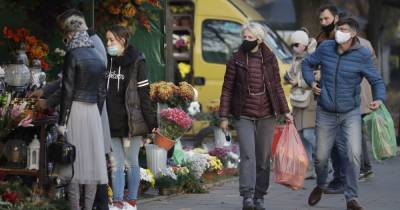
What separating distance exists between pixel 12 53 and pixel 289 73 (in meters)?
3.41

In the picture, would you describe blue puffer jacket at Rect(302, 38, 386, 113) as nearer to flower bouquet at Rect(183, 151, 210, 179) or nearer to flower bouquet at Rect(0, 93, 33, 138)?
flower bouquet at Rect(183, 151, 210, 179)

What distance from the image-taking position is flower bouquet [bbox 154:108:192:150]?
11344 mm

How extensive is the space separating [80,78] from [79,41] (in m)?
0.32

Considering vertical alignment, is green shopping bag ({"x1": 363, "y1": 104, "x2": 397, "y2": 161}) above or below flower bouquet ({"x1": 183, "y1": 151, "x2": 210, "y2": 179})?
above

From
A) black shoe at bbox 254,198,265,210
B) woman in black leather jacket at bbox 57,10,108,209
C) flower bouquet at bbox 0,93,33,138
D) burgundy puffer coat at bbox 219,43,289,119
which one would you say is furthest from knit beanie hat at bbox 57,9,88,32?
black shoe at bbox 254,198,265,210

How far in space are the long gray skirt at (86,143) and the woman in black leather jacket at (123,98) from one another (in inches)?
22.1

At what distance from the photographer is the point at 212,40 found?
1861cm

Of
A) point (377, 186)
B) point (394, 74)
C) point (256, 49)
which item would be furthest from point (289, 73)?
point (394, 74)

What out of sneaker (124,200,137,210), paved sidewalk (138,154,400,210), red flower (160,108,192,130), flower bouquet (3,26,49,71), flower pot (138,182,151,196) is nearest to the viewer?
sneaker (124,200,137,210)

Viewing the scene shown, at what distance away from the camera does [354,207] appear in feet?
32.7

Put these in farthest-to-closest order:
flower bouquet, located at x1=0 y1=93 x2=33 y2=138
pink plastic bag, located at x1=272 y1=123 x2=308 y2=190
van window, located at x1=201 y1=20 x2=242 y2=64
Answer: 1. van window, located at x1=201 y1=20 x2=242 y2=64
2. pink plastic bag, located at x1=272 y1=123 x2=308 y2=190
3. flower bouquet, located at x1=0 y1=93 x2=33 y2=138

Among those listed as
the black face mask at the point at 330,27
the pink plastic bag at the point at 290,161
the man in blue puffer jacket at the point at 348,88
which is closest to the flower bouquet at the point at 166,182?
the pink plastic bag at the point at 290,161

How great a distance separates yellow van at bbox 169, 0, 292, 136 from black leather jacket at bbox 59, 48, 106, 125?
31.2 feet

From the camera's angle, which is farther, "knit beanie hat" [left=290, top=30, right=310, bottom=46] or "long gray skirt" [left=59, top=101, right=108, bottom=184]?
"knit beanie hat" [left=290, top=30, right=310, bottom=46]
